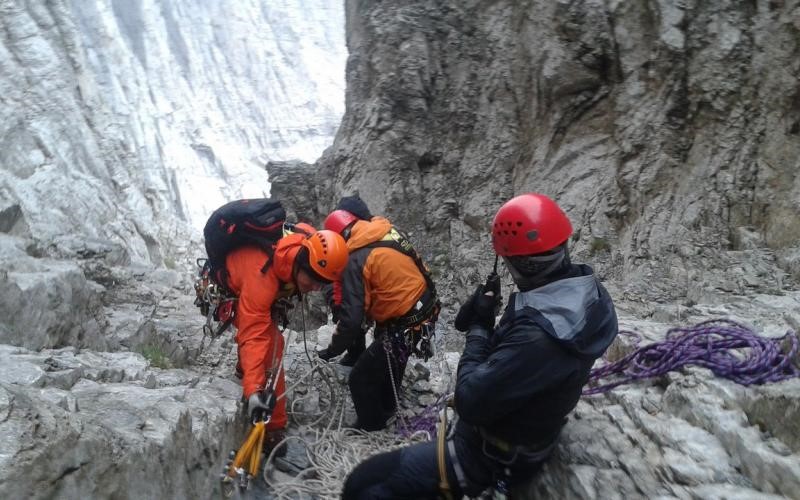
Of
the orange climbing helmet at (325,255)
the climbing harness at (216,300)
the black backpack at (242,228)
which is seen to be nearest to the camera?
the orange climbing helmet at (325,255)

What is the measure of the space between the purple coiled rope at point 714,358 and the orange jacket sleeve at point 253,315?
1912 mm

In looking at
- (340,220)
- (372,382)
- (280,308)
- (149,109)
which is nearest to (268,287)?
(280,308)

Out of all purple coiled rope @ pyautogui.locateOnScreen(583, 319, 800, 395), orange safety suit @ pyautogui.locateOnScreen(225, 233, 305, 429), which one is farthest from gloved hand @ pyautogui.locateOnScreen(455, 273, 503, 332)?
orange safety suit @ pyautogui.locateOnScreen(225, 233, 305, 429)

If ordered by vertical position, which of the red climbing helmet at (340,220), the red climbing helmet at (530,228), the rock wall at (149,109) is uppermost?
the red climbing helmet at (530,228)

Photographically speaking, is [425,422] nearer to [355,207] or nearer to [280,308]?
[280,308]

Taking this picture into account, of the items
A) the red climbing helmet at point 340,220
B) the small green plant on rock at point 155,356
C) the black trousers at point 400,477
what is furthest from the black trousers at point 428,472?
the small green plant on rock at point 155,356

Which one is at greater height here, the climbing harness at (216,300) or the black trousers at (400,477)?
the climbing harness at (216,300)

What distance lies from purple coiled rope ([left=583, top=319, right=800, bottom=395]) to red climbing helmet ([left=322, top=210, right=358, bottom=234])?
6.81 feet

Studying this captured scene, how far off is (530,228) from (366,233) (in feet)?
6.11

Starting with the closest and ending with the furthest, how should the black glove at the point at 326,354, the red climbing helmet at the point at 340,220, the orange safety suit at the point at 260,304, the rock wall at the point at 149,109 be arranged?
the orange safety suit at the point at 260,304, the red climbing helmet at the point at 340,220, the black glove at the point at 326,354, the rock wall at the point at 149,109

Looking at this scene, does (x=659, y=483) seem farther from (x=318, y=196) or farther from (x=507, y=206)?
(x=318, y=196)

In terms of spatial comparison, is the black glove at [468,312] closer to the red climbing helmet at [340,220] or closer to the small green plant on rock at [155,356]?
the red climbing helmet at [340,220]

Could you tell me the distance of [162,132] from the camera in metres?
34.6

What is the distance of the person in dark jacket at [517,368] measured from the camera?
79.0 inches
